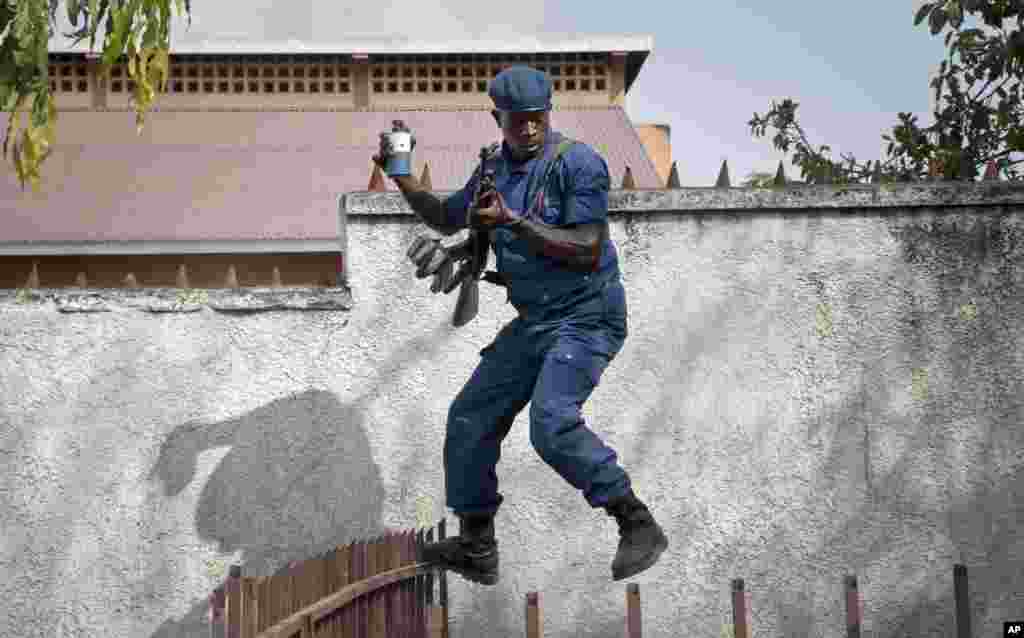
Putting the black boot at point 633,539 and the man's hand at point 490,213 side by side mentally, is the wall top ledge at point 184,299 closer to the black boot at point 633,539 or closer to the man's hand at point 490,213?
the man's hand at point 490,213

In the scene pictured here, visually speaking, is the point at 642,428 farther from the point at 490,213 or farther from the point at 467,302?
the point at 490,213

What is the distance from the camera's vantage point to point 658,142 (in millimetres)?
15586

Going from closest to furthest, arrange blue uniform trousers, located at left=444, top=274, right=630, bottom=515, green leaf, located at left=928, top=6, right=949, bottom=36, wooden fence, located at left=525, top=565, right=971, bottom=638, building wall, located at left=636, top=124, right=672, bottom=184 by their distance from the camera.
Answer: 1. blue uniform trousers, located at left=444, top=274, right=630, bottom=515
2. wooden fence, located at left=525, top=565, right=971, bottom=638
3. green leaf, located at left=928, top=6, right=949, bottom=36
4. building wall, located at left=636, top=124, right=672, bottom=184

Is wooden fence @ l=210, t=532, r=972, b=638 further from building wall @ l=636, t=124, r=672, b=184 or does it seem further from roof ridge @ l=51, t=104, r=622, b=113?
building wall @ l=636, t=124, r=672, b=184

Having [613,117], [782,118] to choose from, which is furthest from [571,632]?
[613,117]

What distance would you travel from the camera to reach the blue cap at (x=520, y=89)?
461 centimetres

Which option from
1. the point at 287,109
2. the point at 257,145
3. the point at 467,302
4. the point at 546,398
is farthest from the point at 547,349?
the point at 287,109

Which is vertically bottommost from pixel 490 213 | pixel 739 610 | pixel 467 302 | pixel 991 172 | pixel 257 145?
pixel 739 610

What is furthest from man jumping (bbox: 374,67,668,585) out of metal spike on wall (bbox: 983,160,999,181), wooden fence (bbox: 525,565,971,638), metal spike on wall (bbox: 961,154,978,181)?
metal spike on wall (bbox: 961,154,978,181)

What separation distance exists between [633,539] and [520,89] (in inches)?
59.1

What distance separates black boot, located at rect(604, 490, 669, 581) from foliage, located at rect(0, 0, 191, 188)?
118 inches

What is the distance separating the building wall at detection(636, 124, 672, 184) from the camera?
15391 mm

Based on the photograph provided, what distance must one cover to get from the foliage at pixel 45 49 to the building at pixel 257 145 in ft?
16.7

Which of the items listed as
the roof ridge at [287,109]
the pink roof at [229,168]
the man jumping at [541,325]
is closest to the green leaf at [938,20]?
the pink roof at [229,168]
